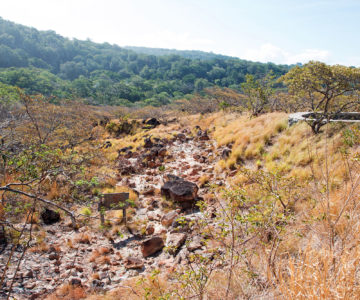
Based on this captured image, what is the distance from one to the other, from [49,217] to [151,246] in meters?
3.06

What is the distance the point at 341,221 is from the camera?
3.12 meters

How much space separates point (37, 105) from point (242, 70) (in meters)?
117

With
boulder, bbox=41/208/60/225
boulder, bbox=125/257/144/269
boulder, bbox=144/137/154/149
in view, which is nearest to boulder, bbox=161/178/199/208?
boulder, bbox=125/257/144/269

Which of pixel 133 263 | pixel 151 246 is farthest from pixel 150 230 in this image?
pixel 133 263

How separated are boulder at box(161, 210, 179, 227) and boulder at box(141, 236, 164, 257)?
0.96 meters

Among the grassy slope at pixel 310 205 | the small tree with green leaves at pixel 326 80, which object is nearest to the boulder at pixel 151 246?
the grassy slope at pixel 310 205

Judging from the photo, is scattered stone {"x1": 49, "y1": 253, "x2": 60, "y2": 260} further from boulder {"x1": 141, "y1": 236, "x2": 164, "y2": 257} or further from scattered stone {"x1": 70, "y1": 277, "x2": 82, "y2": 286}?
boulder {"x1": 141, "y1": 236, "x2": 164, "y2": 257}

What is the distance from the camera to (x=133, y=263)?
425 cm

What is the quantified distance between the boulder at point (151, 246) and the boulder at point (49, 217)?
2762 millimetres

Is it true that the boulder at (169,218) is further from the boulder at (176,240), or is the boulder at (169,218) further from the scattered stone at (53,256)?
the scattered stone at (53,256)

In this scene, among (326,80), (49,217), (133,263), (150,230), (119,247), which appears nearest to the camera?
(133,263)

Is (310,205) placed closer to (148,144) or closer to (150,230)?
(150,230)

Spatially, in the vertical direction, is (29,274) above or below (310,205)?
below

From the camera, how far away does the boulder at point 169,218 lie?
570cm
